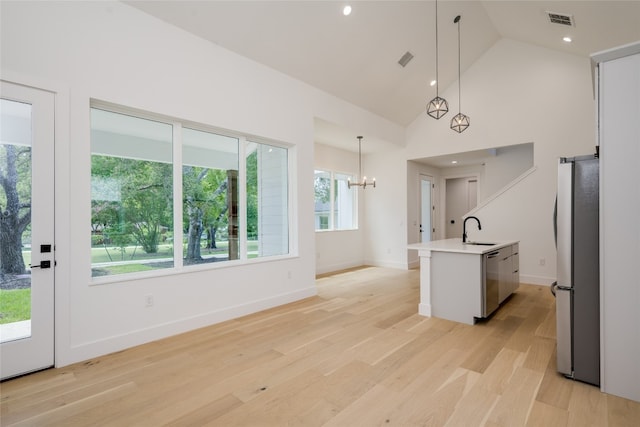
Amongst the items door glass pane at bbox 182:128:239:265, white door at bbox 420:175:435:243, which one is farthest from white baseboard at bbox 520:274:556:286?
door glass pane at bbox 182:128:239:265

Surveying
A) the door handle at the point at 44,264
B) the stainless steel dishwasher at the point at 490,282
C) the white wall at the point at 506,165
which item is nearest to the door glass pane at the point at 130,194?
the door handle at the point at 44,264

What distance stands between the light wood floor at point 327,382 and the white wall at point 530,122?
Answer: 261cm

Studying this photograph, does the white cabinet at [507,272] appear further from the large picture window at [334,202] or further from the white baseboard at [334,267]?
the large picture window at [334,202]

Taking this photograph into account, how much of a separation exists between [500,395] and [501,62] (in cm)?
614

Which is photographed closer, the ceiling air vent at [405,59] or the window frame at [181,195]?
the window frame at [181,195]

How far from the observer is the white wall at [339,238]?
6.91 m

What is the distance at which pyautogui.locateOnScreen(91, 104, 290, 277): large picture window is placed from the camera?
3.01 meters

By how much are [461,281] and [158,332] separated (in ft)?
10.9

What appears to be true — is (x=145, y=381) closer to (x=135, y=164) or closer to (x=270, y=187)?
(x=135, y=164)

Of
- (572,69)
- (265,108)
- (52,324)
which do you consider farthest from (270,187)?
(572,69)

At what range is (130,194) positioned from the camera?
317cm

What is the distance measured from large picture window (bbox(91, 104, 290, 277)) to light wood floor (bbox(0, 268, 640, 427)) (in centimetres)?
92

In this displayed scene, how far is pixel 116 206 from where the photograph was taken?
3076mm

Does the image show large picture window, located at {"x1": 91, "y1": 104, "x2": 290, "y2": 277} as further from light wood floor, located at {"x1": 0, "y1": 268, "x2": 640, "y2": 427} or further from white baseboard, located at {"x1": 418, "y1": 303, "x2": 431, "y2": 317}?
white baseboard, located at {"x1": 418, "y1": 303, "x2": 431, "y2": 317}
